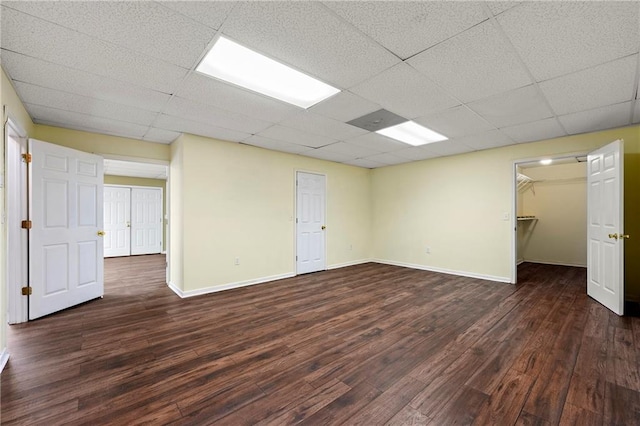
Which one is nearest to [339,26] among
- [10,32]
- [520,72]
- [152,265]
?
[520,72]

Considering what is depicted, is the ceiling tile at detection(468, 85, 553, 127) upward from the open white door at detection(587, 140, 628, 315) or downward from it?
upward

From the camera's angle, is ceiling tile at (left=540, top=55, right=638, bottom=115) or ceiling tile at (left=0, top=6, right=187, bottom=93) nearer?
ceiling tile at (left=0, top=6, right=187, bottom=93)

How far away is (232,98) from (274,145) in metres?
1.88

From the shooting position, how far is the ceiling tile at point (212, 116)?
297cm

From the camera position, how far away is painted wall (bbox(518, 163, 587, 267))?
20.7 ft

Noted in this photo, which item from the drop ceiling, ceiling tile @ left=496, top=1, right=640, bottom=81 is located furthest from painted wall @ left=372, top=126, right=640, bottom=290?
ceiling tile @ left=496, top=1, right=640, bottom=81

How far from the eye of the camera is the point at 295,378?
2.01m

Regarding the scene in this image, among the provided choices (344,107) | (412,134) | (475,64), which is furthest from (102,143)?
(475,64)

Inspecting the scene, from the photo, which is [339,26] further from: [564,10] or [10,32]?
[10,32]

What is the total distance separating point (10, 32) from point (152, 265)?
5923 mm

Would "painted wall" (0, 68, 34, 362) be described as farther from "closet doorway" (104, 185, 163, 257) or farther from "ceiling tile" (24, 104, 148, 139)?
"closet doorway" (104, 185, 163, 257)

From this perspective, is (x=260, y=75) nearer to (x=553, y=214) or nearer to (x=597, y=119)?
(x=597, y=119)

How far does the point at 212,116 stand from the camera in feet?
10.8

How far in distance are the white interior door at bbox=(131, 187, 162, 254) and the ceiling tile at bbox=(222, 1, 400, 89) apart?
8.42m
